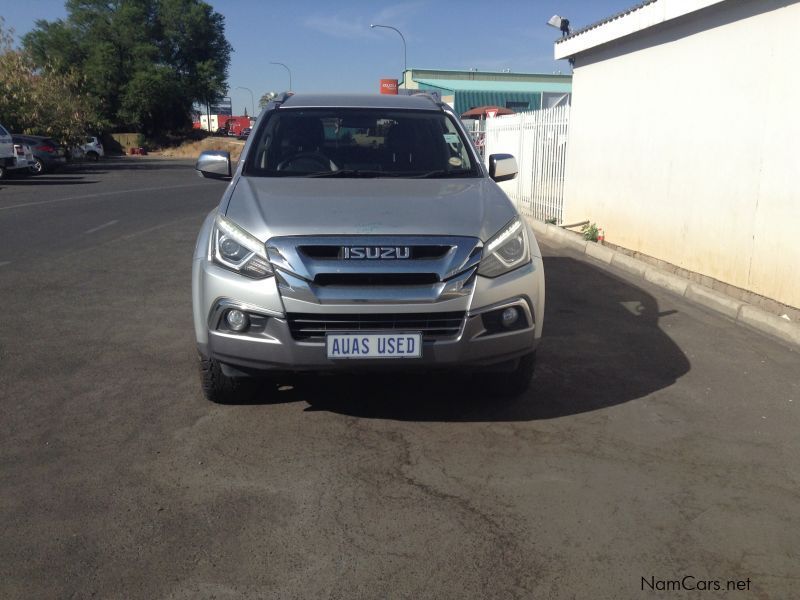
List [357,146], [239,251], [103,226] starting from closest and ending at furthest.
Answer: [239,251]
[357,146]
[103,226]

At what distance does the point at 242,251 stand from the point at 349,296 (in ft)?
2.06

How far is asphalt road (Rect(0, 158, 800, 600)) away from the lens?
2916 mm

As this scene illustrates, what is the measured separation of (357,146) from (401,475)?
8.43 ft

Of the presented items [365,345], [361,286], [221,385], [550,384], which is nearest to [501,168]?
[550,384]

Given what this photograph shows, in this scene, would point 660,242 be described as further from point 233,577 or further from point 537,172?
point 233,577

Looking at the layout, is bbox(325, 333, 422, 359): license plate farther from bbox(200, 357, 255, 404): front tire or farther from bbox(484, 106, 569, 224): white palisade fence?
bbox(484, 106, 569, 224): white palisade fence

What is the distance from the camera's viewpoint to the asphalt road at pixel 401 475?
2.92 metres

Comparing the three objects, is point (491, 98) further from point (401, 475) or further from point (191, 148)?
point (401, 475)

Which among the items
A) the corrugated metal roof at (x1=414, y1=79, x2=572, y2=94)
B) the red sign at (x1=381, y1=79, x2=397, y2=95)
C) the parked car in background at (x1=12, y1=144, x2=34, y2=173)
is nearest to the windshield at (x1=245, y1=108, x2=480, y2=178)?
the parked car in background at (x1=12, y1=144, x2=34, y2=173)

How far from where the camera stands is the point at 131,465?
12.5 ft

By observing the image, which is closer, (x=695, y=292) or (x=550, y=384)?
(x=550, y=384)

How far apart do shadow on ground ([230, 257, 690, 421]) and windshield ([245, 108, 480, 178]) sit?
1.38 meters

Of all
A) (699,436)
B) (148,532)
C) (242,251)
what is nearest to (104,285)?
(242,251)

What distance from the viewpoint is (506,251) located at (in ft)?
13.8
